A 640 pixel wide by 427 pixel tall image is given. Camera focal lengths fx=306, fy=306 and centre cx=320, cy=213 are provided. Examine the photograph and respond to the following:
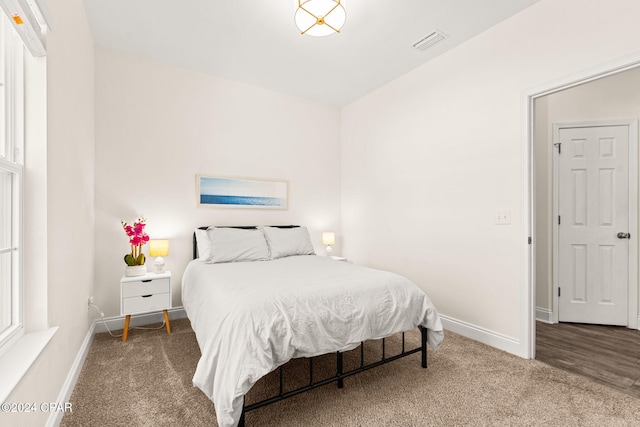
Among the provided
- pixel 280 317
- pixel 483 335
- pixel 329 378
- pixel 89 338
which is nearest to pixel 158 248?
pixel 89 338

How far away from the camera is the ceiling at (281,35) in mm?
2459

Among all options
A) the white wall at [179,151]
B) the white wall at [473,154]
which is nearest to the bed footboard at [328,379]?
the white wall at [473,154]

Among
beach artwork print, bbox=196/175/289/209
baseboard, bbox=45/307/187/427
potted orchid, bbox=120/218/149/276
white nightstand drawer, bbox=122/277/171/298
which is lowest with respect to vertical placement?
baseboard, bbox=45/307/187/427

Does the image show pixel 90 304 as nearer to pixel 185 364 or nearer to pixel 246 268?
pixel 185 364

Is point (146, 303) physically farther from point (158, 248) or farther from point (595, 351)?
point (595, 351)

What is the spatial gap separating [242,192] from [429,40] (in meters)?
2.61

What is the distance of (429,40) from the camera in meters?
Answer: 2.90

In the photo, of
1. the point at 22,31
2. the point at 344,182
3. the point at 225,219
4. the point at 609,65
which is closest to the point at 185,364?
the point at 225,219

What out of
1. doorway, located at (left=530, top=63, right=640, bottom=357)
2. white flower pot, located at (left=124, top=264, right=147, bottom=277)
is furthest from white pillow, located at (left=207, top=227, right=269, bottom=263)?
doorway, located at (left=530, top=63, right=640, bottom=357)

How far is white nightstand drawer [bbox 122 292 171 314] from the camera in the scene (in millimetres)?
2738

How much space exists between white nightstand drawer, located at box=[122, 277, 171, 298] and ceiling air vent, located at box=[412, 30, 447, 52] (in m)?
3.31

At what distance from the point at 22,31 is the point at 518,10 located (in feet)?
10.6

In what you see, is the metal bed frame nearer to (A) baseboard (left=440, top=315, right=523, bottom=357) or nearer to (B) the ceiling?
(A) baseboard (left=440, top=315, right=523, bottom=357)

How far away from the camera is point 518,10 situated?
2488 mm
